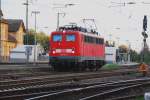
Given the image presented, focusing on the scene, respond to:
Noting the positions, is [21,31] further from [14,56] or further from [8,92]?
[8,92]

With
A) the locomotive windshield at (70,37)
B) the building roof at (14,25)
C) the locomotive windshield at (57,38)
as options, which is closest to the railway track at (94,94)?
the locomotive windshield at (70,37)

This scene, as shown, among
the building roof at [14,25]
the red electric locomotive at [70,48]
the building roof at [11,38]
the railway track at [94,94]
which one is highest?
the building roof at [14,25]

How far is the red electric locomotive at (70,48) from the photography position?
3953cm

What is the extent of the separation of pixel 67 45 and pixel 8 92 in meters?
22.7

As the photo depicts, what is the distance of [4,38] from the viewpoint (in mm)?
102000

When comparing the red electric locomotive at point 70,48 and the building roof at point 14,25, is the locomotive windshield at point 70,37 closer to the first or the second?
the red electric locomotive at point 70,48

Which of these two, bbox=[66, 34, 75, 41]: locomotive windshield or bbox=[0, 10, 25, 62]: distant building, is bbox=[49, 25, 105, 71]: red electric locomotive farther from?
bbox=[0, 10, 25, 62]: distant building

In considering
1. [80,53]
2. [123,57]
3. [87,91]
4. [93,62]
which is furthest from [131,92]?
[123,57]

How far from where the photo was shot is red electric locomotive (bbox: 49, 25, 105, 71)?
39.5 meters

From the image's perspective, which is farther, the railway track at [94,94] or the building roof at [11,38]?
the building roof at [11,38]

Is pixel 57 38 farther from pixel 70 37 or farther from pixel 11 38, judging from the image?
pixel 11 38

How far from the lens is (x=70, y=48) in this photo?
39969 millimetres

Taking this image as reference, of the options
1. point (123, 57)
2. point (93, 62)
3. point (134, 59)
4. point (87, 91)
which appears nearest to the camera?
point (87, 91)

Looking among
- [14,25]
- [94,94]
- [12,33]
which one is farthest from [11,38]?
[94,94]
